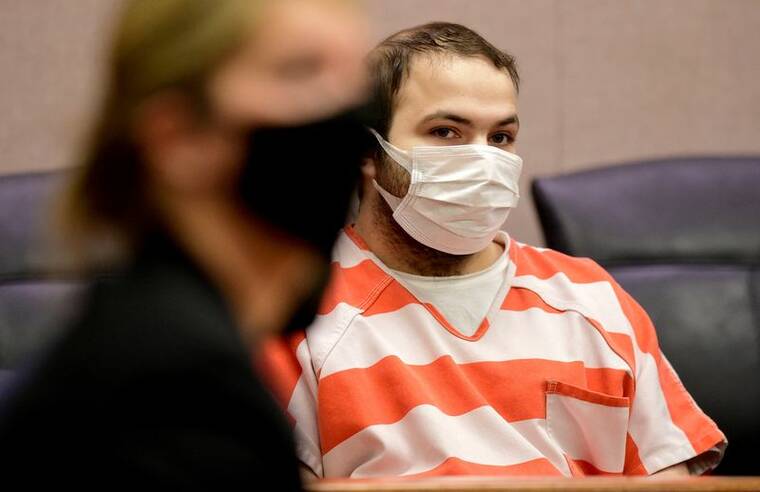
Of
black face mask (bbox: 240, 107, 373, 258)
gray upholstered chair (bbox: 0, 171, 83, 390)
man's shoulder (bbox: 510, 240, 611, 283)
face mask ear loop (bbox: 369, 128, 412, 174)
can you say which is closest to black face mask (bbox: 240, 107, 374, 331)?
black face mask (bbox: 240, 107, 373, 258)

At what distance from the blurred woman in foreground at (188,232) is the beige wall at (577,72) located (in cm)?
170

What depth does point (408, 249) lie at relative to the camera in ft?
4.75

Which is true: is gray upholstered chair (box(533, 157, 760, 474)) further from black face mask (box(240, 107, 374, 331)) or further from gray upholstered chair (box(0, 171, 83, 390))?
black face mask (box(240, 107, 374, 331))

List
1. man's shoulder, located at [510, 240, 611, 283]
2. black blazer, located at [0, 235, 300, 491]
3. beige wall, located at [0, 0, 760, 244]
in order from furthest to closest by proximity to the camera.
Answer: beige wall, located at [0, 0, 760, 244] < man's shoulder, located at [510, 240, 611, 283] < black blazer, located at [0, 235, 300, 491]

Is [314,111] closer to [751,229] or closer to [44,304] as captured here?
[44,304]

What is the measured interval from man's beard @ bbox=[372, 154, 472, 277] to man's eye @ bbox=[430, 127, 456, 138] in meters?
0.09

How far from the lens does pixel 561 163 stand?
7.17ft

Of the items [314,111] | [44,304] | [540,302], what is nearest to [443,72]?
[540,302]

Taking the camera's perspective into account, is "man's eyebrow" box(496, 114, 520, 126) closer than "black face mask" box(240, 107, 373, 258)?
No

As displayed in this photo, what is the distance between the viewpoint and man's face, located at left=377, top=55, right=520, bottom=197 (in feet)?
4.67

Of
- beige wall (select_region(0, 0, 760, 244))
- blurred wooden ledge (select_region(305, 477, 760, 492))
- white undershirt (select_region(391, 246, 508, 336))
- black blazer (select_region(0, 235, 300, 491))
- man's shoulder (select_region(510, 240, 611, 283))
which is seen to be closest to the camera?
black blazer (select_region(0, 235, 300, 491))

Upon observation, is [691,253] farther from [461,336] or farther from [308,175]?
[308,175]

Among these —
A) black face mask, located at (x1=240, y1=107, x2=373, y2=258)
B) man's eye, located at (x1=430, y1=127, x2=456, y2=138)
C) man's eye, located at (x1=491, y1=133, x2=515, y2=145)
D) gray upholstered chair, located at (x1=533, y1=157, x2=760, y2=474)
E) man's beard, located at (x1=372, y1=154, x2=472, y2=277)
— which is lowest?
gray upholstered chair, located at (x1=533, y1=157, x2=760, y2=474)

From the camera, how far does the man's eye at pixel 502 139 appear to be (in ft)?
4.88
